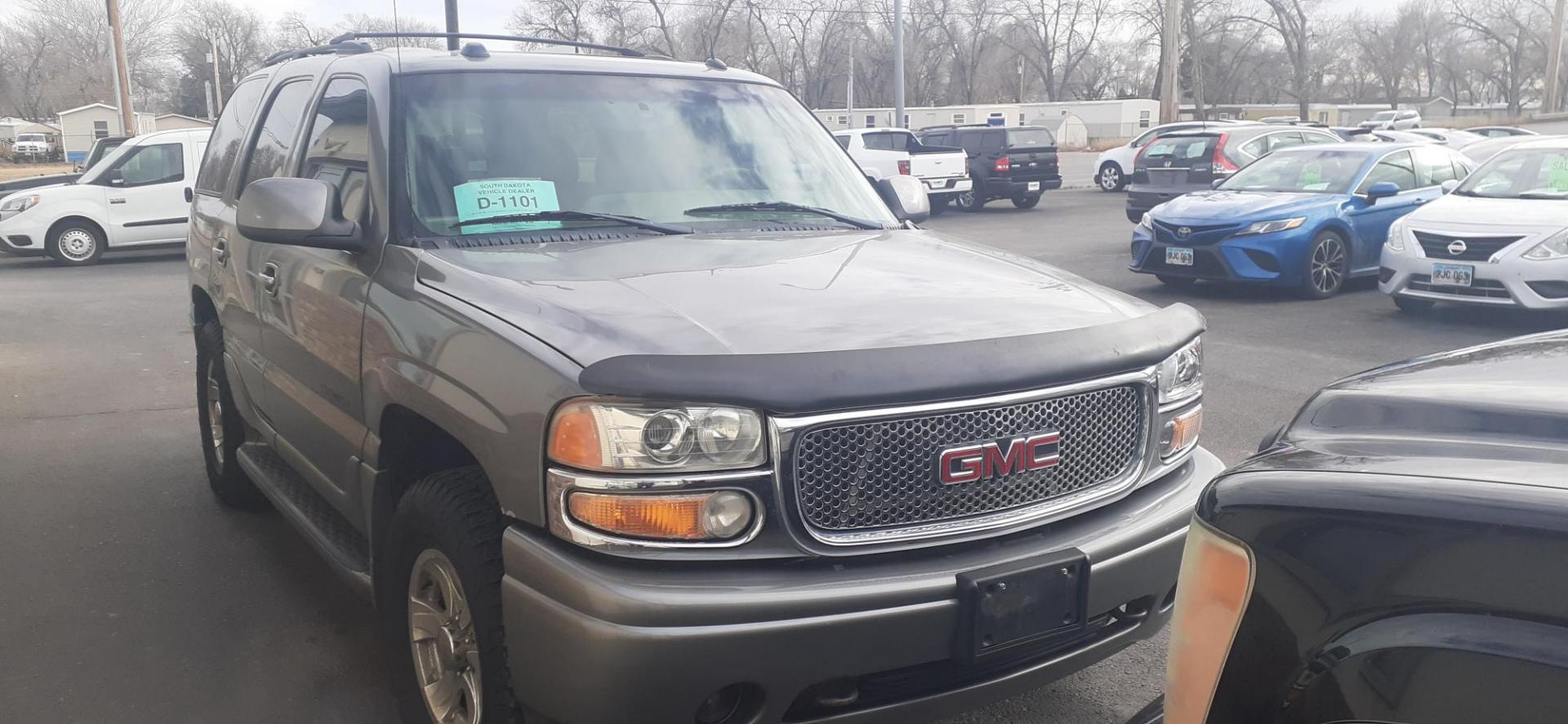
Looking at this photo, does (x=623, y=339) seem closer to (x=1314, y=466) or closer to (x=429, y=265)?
(x=429, y=265)

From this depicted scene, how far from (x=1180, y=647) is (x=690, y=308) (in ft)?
4.08

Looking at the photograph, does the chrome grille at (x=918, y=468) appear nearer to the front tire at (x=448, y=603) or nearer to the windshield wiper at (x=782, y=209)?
the front tire at (x=448, y=603)

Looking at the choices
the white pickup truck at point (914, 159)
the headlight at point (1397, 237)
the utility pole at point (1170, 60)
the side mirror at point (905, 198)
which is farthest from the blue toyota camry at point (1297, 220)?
the utility pole at point (1170, 60)

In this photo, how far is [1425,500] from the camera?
1586 millimetres

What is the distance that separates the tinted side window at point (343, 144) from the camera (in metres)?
3.55

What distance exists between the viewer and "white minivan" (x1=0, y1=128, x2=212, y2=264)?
621 inches

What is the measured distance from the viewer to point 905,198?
461 centimetres

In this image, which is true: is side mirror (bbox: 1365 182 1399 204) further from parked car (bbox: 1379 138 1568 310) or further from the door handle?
the door handle

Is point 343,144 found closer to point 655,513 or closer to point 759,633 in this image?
point 655,513

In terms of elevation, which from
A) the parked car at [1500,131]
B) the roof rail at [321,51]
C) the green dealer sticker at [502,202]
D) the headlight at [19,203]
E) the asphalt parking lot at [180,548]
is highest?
the roof rail at [321,51]

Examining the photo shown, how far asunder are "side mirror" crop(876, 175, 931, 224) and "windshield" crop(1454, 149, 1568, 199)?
776cm

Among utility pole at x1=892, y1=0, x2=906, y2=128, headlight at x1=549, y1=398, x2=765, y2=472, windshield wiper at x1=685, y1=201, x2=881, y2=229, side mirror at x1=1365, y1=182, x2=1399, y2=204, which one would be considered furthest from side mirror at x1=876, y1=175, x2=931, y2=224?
utility pole at x1=892, y1=0, x2=906, y2=128

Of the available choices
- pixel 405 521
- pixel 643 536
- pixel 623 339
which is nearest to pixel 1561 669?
pixel 643 536

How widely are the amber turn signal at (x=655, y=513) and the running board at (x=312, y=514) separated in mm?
1227
